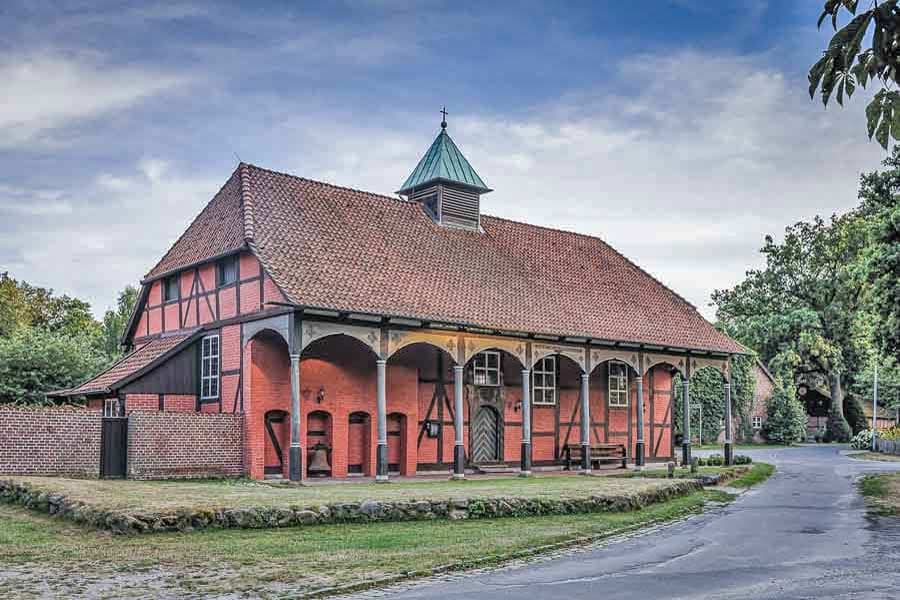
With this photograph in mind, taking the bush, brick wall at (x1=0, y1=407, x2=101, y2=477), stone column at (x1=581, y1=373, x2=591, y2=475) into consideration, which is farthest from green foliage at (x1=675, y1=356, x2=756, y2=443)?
brick wall at (x1=0, y1=407, x2=101, y2=477)

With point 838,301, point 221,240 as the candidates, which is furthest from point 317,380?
point 838,301

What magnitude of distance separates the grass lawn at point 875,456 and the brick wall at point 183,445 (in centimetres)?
2642

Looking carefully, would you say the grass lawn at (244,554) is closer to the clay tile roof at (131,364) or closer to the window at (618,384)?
the clay tile roof at (131,364)

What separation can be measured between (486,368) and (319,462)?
7.05m

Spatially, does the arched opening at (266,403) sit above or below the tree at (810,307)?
below

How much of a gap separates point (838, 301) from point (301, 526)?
54.9 m

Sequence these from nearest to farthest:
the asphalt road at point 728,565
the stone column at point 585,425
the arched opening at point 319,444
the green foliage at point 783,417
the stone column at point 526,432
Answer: the asphalt road at point 728,565 → the arched opening at point 319,444 → the stone column at point 526,432 → the stone column at point 585,425 → the green foliage at point 783,417

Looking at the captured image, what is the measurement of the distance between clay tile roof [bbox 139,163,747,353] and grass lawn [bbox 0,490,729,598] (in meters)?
9.82

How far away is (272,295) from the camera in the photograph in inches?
942

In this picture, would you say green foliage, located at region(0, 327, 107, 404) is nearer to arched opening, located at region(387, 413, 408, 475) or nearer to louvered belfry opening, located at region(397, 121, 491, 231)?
louvered belfry opening, located at region(397, 121, 491, 231)

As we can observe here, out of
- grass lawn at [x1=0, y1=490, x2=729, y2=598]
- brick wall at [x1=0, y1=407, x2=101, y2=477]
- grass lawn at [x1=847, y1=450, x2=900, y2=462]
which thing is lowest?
grass lawn at [x1=847, y1=450, x2=900, y2=462]

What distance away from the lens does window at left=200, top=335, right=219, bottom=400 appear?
2591 cm

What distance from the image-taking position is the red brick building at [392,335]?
2453 cm

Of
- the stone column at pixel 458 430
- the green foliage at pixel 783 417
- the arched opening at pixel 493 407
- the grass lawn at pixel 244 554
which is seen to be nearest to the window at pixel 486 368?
the arched opening at pixel 493 407
